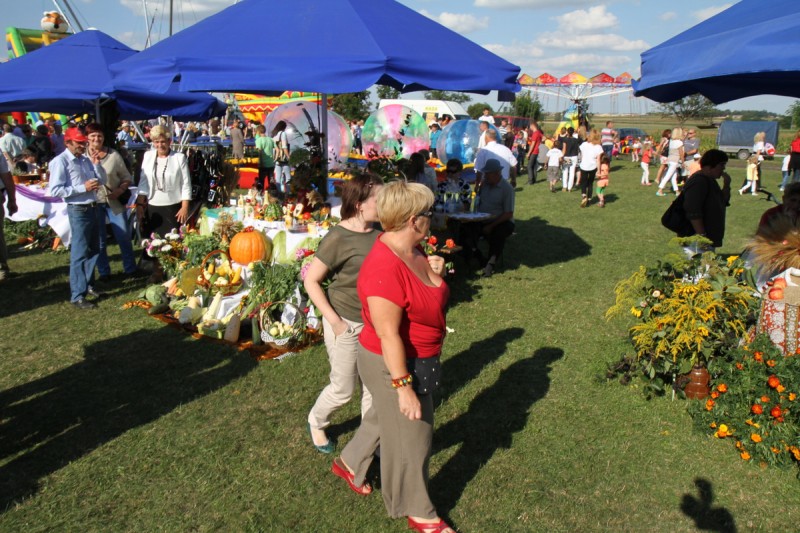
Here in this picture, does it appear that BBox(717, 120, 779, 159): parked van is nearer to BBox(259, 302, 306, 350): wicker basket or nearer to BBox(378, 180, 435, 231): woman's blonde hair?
BBox(259, 302, 306, 350): wicker basket

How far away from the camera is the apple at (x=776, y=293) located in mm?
3713

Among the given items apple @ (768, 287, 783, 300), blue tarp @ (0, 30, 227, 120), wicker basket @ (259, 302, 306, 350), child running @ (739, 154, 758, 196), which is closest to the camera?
apple @ (768, 287, 783, 300)

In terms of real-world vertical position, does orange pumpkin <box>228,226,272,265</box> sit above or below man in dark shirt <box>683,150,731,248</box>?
below

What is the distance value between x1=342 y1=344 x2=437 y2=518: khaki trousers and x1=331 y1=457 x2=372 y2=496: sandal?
0.34 metres

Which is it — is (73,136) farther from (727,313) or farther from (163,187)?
(727,313)

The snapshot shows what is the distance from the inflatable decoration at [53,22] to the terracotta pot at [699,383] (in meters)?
18.1

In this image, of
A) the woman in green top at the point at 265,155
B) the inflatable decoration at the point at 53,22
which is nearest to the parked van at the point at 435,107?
the inflatable decoration at the point at 53,22

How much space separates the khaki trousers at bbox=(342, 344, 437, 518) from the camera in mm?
2631

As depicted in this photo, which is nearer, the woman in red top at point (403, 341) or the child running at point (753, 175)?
the woman in red top at point (403, 341)

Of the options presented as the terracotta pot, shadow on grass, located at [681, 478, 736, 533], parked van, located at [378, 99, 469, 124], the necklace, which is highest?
parked van, located at [378, 99, 469, 124]

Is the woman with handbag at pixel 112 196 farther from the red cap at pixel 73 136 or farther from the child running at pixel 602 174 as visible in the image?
the child running at pixel 602 174

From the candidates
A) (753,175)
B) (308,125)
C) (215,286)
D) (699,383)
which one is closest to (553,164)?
(753,175)

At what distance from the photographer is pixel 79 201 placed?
5.93 metres

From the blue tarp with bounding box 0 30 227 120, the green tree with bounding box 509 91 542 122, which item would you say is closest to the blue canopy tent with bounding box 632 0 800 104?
the blue tarp with bounding box 0 30 227 120
